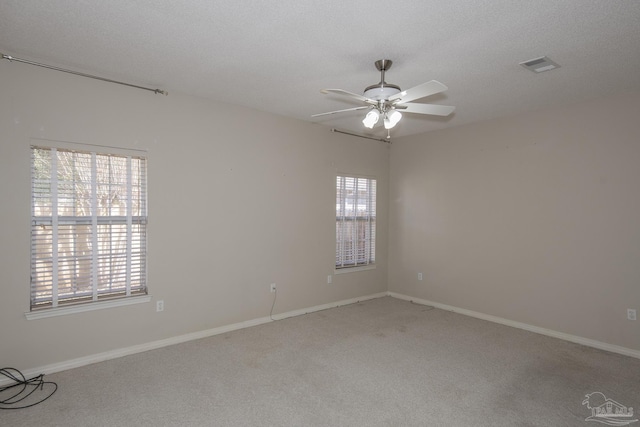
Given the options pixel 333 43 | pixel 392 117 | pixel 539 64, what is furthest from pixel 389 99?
pixel 539 64

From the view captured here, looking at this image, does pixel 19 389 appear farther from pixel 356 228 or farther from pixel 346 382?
pixel 356 228

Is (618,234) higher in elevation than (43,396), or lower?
higher

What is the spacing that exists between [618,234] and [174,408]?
443 centimetres

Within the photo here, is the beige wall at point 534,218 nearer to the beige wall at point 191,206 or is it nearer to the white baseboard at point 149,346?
the beige wall at point 191,206

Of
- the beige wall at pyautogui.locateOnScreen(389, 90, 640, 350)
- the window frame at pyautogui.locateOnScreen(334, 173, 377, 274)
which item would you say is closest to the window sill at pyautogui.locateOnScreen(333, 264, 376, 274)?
the window frame at pyautogui.locateOnScreen(334, 173, 377, 274)

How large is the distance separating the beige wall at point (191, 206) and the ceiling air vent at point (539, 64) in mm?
2692

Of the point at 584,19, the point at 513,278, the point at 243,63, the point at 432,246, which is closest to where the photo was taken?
the point at 584,19

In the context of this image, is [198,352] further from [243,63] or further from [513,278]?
[513,278]

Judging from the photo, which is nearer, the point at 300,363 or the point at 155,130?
the point at 300,363

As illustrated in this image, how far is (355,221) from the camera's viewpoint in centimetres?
555

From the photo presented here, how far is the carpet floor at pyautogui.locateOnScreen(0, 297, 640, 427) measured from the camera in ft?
8.07

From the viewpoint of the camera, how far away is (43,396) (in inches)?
105

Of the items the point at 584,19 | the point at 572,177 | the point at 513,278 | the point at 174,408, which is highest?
the point at 584,19

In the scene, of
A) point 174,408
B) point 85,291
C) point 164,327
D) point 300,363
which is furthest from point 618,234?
point 85,291
